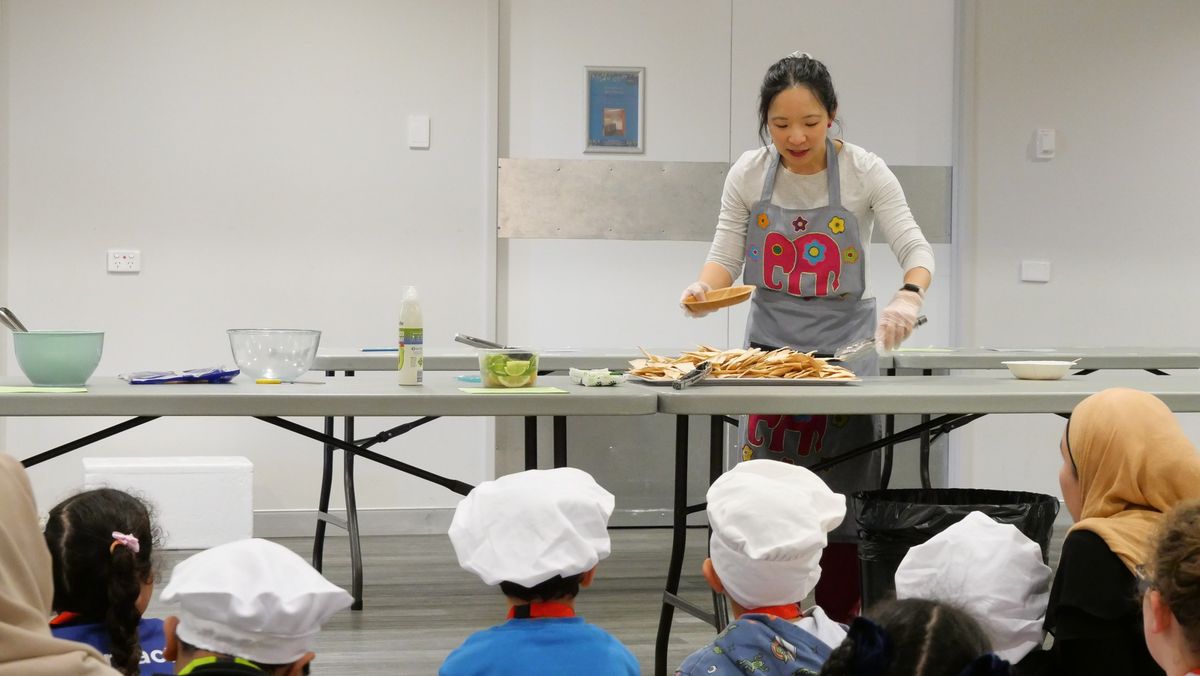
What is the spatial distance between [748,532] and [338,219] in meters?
3.61

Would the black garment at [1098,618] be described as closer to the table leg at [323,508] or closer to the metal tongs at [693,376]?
Result: the metal tongs at [693,376]

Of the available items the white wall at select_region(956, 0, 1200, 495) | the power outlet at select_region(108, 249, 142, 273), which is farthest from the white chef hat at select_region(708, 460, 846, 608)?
the white wall at select_region(956, 0, 1200, 495)

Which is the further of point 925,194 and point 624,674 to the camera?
point 925,194

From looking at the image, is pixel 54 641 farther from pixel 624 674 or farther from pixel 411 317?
pixel 411 317

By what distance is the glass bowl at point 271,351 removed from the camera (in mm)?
2607

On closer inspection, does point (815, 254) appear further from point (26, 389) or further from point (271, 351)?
point (26, 389)

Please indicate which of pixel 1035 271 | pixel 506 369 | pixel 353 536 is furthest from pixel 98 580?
pixel 1035 271

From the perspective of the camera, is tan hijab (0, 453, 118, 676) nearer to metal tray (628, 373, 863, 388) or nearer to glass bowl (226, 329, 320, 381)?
glass bowl (226, 329, 320, 381)

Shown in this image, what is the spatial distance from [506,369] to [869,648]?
136cm

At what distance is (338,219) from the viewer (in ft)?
16.2

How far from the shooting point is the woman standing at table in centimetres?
276

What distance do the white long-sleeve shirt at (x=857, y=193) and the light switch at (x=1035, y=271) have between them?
8.79 feet

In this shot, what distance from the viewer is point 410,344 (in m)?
2.49

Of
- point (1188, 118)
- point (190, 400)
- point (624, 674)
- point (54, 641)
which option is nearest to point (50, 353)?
point (190, 400)
